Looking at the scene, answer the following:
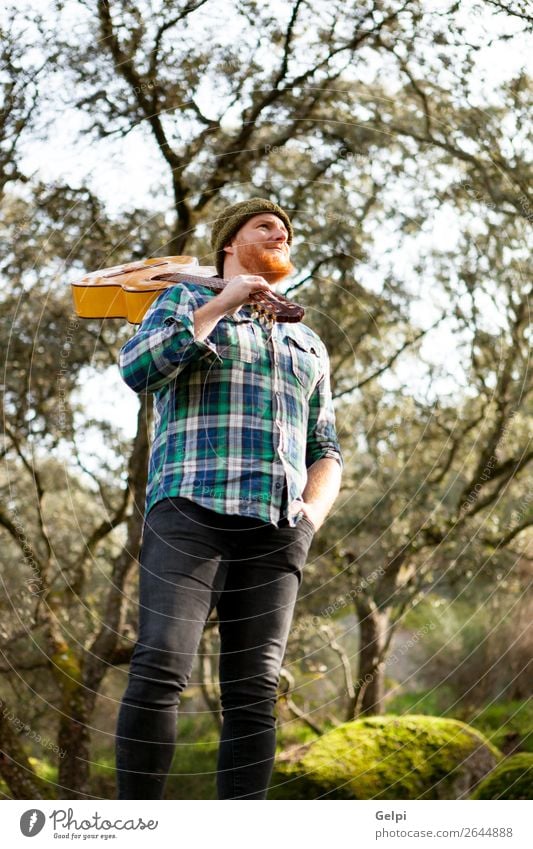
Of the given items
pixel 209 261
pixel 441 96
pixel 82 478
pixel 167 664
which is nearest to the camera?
pixel 167 664

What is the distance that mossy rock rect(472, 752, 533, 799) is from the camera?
403 cm

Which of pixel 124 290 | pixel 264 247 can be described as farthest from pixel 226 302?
pixel 124 290

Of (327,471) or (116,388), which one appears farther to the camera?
(116,388)

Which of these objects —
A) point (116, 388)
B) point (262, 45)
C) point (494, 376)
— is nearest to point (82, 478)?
point (116, 388)

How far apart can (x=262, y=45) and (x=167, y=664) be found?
3732 mm

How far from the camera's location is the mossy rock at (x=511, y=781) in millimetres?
4031

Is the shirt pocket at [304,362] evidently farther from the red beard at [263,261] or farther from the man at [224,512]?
the red beard at [263,261]

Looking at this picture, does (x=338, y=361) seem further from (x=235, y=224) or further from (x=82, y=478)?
(x=235, y=224)

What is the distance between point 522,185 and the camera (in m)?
5.72

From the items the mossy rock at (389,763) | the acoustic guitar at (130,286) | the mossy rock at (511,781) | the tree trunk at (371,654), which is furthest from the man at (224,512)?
the tree trunk at (371,654)

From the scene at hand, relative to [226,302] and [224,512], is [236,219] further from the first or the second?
[224,512]

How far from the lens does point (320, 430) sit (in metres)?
3.12

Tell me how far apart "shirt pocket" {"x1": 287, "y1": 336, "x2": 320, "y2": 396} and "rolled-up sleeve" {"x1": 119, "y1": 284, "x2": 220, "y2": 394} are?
0.99 feet
